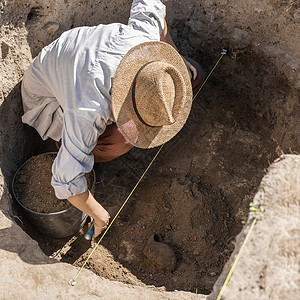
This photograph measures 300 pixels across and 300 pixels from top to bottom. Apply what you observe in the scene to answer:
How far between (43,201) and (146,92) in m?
0.94

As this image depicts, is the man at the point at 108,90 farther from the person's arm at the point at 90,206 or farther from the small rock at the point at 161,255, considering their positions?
the small rock at the point at 161,255

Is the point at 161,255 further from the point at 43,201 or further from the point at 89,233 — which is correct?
the point at 43,201

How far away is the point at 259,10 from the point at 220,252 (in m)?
1.66

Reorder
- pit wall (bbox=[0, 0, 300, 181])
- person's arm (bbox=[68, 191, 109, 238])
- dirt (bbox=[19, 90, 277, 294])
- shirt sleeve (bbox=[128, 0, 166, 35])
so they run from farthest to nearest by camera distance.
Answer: pit wall (bbox=[0, 0, 300, 181])
dirt (bbox=[19, 90, 277, 294])
shirt sleeve (bbox=[128, 0, 166, 35])
person's arm (bbox=[68, 191, 109, 238])

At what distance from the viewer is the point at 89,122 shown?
1875 millimetres

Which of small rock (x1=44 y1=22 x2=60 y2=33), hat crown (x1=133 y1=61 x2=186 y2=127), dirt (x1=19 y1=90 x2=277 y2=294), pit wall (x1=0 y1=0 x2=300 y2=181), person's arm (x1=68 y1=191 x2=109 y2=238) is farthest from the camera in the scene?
small rock (x1=44 y1=22 x2=60 y2=33)

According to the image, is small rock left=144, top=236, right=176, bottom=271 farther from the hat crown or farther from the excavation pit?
the hat crown

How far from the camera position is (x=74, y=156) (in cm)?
192

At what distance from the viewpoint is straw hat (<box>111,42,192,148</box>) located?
1.90 m

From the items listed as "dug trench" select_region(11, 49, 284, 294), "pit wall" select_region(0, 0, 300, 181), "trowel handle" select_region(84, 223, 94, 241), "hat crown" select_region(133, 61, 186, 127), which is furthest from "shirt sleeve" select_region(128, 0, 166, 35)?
"trowel handle" select_region(84, 223, 94, 241)

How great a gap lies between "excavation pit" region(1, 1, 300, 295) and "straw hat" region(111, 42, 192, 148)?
2.16 ft

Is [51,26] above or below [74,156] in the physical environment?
above

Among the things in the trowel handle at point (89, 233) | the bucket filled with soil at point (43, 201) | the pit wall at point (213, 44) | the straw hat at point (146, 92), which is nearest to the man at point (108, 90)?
the straw hat at point (146, 92)

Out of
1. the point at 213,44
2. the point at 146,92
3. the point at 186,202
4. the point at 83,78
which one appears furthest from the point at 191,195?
the point at 213,44
